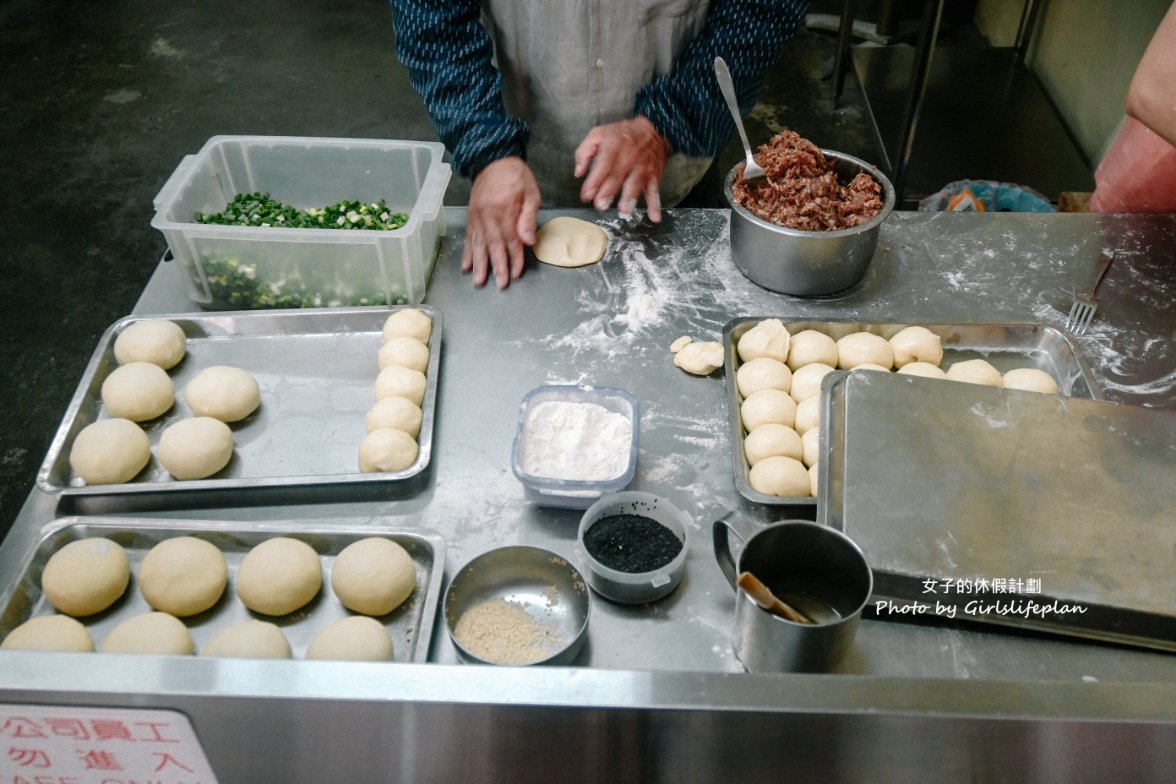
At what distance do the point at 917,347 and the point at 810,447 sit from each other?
16.9 inches

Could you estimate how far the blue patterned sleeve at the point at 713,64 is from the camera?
230 centimetres

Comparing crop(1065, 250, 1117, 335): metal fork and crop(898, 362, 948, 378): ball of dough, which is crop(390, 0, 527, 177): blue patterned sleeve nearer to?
crop(898, 362, 948, 378): ball of dough

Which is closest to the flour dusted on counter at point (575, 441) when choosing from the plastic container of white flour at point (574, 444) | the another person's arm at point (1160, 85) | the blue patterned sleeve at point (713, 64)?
the plastic container of white flour at point (574, 444)

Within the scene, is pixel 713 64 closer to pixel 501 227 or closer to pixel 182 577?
pixel 501 227

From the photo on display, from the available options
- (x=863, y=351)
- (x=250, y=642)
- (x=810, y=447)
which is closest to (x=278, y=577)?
(x=250, y=642)

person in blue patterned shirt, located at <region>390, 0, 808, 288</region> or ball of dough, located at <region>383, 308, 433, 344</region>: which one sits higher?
person in blue patterned shirt, located at <region>390, 0, 808, 288</region>

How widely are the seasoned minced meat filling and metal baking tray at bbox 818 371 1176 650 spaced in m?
0.59

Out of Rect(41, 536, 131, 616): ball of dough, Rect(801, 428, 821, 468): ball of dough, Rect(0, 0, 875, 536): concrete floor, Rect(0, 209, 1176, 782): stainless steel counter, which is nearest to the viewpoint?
Rect(0, 209, 1176, 782): stainless steel counter


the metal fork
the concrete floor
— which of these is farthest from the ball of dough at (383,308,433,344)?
the concrete floor

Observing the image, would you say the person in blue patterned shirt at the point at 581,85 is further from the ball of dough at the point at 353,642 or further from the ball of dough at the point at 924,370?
the ball of dough at the point at 353,642

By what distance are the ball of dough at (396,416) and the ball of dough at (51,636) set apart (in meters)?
0.60

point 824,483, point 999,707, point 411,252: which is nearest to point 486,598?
point 824,483

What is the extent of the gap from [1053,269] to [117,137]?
223 inches

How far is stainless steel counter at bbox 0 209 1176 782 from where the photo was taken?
87cm
